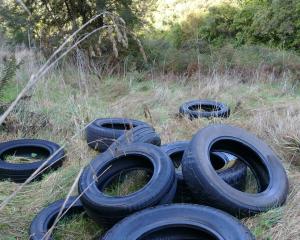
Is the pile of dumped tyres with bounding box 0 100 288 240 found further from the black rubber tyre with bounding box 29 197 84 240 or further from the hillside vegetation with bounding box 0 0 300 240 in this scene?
the hillside vegetation with bounding box 0 0 300 240

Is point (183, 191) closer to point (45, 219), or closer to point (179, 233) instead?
point (179, 233)

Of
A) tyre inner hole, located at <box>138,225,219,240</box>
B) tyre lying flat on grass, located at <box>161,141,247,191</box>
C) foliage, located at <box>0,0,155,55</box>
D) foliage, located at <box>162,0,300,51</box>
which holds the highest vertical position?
foliage, located at <box>0,0,155,55</box>

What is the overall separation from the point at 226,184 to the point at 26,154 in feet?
10.1

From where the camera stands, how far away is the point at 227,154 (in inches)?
193

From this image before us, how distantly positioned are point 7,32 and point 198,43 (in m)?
5.30

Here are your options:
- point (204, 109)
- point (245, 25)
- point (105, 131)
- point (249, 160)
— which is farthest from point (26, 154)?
point (245, 25)

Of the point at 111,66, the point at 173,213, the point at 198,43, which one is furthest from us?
the point at 198,43

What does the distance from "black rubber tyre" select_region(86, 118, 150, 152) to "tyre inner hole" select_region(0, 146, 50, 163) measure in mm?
616

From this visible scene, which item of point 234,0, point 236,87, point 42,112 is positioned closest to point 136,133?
point 42,112

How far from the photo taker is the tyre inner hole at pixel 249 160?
4.39 meters

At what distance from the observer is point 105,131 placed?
223 inches

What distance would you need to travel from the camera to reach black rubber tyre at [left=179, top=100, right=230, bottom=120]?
266 inches

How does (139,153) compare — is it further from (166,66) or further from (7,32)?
(7,32)

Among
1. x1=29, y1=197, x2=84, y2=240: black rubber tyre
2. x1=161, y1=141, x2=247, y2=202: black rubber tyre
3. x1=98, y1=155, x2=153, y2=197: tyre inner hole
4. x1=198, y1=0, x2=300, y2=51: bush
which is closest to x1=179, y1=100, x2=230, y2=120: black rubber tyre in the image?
x1=161, y1=141, x2=247, y2=202: black rubber tyre
